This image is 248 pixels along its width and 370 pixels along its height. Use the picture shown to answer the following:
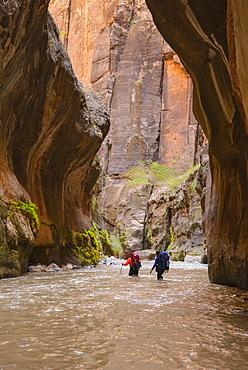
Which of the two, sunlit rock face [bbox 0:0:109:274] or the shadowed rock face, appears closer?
the shadowed rock face

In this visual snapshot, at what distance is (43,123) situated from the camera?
43.3 feet

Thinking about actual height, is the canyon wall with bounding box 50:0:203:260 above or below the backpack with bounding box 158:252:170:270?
above

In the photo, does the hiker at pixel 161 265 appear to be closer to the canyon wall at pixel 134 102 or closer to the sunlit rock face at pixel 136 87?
the canyon wall at pixel 134 102

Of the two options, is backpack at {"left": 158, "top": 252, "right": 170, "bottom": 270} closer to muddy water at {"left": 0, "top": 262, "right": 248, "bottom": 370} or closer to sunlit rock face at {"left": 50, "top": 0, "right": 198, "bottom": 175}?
muddy water at {"left": 0, "top": 262, "right": 248, "bottom": 370}

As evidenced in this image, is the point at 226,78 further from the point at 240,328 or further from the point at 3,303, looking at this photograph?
the point at 3,303

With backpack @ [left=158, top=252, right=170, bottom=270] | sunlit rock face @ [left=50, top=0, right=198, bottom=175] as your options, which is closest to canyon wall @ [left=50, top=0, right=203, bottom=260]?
sunlit rock face @ [left=50, top=0, right=198, bottom=175]

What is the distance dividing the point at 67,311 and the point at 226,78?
6418 millimetres

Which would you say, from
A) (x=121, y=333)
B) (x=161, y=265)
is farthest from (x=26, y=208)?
(x=121, y=333)

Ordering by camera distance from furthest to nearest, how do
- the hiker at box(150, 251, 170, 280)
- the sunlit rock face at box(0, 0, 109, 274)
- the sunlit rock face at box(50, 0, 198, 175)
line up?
the sunlit rock face at box(50, 0, 198, 175), the hiker at box(150, 251, 170, 280), the sunlit rock face at box(0, 0, 109, 274)

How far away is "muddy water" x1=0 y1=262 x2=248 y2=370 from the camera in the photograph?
2855 mm

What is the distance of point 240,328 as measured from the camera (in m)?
4.14

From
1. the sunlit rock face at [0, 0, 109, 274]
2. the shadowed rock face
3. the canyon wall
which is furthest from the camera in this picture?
the canyon wall

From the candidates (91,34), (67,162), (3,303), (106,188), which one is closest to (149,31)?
(91,34)

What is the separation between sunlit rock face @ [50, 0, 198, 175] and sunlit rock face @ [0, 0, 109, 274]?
2631 cm
